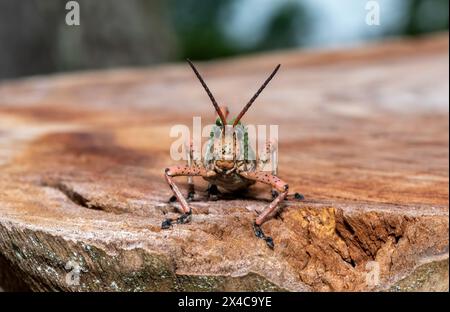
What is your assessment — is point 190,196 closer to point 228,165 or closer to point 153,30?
point 228,165

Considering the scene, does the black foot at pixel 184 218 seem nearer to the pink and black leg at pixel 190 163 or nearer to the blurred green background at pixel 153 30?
the pink and black leg at pixel 190 163

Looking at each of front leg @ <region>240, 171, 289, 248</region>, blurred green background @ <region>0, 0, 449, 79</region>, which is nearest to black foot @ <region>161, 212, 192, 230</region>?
front leg @ <region>240, 171, 289, 248</region>

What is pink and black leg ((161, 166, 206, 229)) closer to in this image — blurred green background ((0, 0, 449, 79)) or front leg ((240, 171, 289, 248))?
front leg ((240, 171, 289, 248))

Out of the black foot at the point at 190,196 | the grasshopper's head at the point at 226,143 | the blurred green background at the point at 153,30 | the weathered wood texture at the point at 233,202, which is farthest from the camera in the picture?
the blurred green background at the point at 153,30

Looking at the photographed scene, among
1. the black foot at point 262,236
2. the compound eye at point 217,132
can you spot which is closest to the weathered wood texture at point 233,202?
the black foot at point 262,236

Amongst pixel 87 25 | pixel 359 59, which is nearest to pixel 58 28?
pixel 87 25

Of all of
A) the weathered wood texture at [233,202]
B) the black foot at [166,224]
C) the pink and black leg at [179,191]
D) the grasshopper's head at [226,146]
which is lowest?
the weathered wood texture at [233,202]

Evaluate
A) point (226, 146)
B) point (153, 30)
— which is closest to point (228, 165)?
point (226, 146)

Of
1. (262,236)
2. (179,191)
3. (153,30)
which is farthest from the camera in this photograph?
(153,30)
